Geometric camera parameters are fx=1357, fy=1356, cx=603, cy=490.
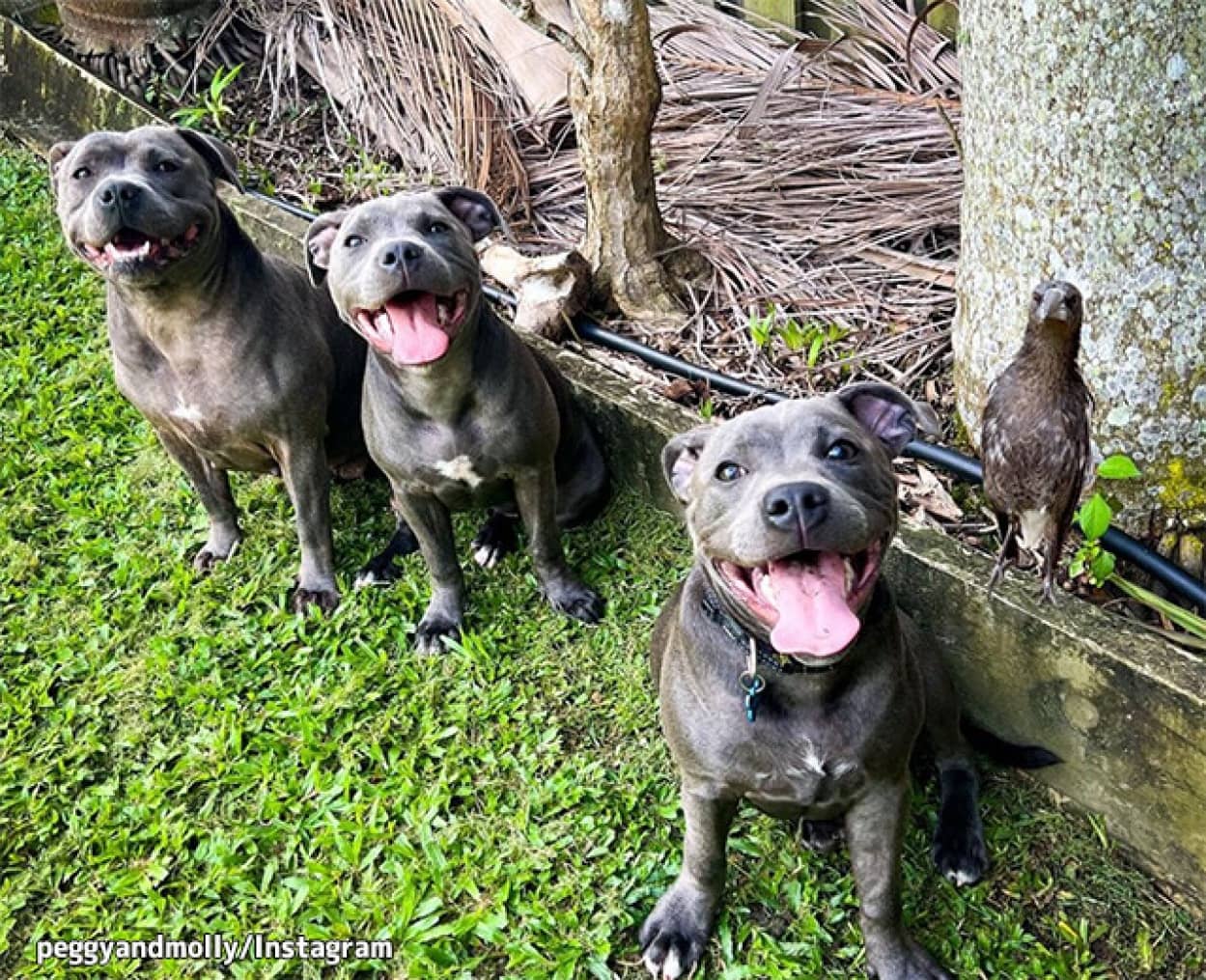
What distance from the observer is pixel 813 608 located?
3127 mm

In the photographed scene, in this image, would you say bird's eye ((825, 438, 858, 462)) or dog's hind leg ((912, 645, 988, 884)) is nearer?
bird's eye ((825, 438, 858, 462))

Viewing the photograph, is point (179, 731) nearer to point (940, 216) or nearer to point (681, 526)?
point (681, 526)

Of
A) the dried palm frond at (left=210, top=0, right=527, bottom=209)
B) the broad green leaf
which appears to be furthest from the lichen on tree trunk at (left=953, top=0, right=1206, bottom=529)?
the dried palm frond at (left=210, top=0, right=527, bottom=209)

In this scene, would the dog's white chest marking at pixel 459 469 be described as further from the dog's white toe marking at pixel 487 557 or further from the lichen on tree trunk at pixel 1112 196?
the lichen on tree trunk at pixel 1112 196

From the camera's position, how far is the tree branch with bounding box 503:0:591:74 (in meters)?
5.21

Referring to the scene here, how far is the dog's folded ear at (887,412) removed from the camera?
3475mm

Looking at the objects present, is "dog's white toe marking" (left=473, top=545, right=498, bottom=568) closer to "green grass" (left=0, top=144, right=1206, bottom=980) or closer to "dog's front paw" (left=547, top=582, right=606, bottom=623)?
"green grass" (left=0, top=144, right=1206, bottom=980)

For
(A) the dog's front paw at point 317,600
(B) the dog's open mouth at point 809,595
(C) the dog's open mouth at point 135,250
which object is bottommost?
(A) the dog's front paw at point 317,600

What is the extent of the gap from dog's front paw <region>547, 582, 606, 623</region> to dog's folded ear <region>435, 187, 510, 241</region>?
51.5 inches

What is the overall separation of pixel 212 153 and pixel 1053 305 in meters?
3.03

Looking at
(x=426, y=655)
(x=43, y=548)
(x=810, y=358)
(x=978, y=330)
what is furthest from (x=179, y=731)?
(x=978, y=330)

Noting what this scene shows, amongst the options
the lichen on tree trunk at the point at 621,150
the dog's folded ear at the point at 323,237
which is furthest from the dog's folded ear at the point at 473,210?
the lichen on tree trunk at the point at 621,150

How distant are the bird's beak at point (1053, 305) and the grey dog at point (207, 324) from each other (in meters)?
2.67

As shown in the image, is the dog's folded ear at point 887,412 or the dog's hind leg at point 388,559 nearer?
the dog's folded ear at point 887,412
